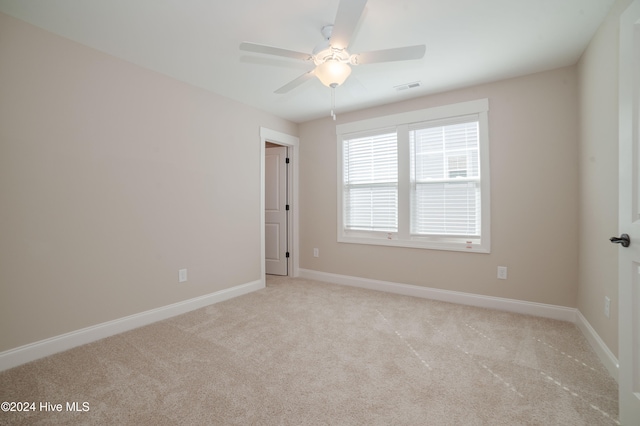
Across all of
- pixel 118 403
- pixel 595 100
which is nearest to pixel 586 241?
pixel 595 100

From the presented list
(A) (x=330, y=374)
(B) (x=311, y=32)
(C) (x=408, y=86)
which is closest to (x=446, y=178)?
(C) (x=408, y=86)

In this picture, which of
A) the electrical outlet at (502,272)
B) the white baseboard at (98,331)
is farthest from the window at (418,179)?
the white baseboard at (98,331)

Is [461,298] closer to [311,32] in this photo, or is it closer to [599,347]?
[599,347]

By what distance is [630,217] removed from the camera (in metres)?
1.42

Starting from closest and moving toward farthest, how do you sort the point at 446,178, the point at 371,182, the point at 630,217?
1. the point at 630,217
2. the point at 446,178
3. the point at 371,182

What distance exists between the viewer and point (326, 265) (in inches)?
176

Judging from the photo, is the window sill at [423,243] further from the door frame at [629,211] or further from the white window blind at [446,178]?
the door frame at [629,211]

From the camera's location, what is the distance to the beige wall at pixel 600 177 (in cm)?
198

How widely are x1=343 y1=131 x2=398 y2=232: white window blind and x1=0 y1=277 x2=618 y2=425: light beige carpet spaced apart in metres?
1.44

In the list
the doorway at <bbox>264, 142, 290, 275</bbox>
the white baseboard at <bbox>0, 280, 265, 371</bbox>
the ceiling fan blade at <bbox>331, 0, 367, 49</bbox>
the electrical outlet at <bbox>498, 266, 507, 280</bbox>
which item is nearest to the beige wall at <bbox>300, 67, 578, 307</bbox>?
the electrical outlet at <bbox>498, 266, 507, 280</bbox>

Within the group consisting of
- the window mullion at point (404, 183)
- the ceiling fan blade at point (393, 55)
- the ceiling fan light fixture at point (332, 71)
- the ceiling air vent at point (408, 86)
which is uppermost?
the ceiling air vent at point (408, 86)

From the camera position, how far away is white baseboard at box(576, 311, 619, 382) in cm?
188

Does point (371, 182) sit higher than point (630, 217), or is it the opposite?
point (371, 182)

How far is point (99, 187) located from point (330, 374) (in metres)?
2.44
